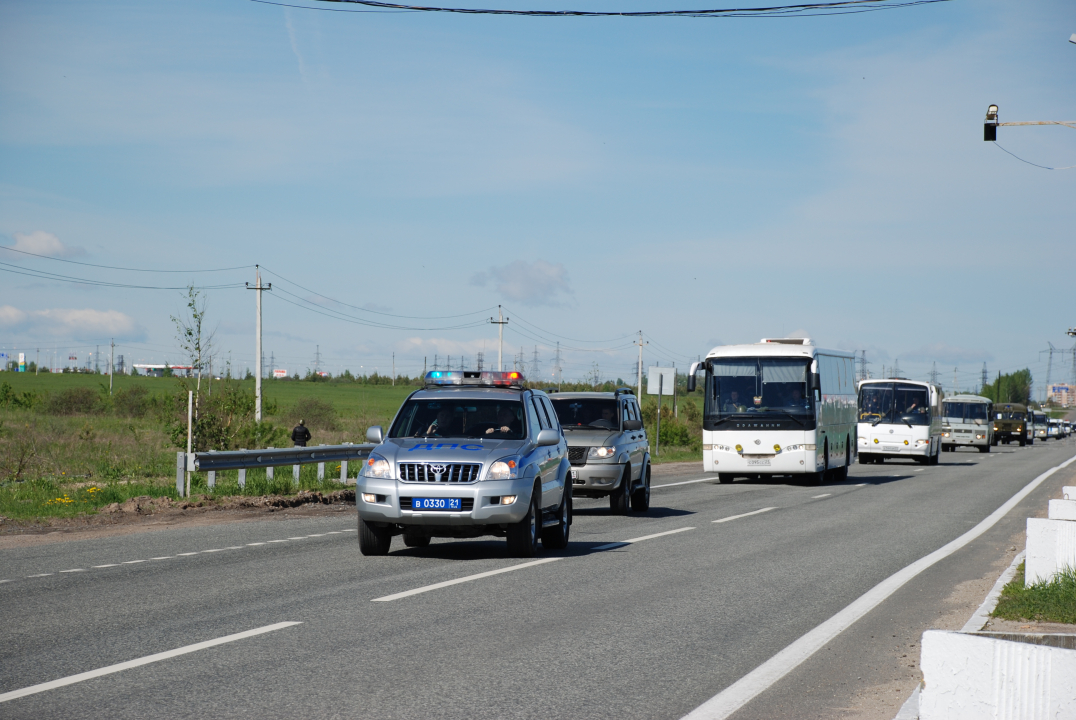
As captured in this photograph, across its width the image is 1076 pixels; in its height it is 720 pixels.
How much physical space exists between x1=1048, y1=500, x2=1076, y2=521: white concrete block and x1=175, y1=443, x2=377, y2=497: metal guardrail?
1133 centimetres

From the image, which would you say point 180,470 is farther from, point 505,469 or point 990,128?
point 990,128

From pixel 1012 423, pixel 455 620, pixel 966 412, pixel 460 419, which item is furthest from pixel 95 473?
pixel 1012 423

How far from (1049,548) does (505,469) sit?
207 inches

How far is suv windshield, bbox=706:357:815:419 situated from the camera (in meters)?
28.2

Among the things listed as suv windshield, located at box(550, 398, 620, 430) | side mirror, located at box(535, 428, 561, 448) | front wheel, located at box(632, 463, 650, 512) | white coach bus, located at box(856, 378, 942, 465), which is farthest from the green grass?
white coach bus, located at box(856, 378, 942, 465)

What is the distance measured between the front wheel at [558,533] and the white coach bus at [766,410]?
1423cm

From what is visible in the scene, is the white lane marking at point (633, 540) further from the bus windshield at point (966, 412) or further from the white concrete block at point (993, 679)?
the bus windshield at point (966, 412)

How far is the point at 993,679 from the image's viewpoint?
13.6ft

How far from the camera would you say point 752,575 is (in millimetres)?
11328

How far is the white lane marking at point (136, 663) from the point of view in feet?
19.7

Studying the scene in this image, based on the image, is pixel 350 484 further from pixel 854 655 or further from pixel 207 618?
pixel 854 655

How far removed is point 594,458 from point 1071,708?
48.2ft

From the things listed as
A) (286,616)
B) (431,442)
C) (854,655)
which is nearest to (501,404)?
(431,442)

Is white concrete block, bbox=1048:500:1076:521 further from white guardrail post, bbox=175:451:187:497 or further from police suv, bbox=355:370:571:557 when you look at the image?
white guardrail post, bbox=175:451:187:497
